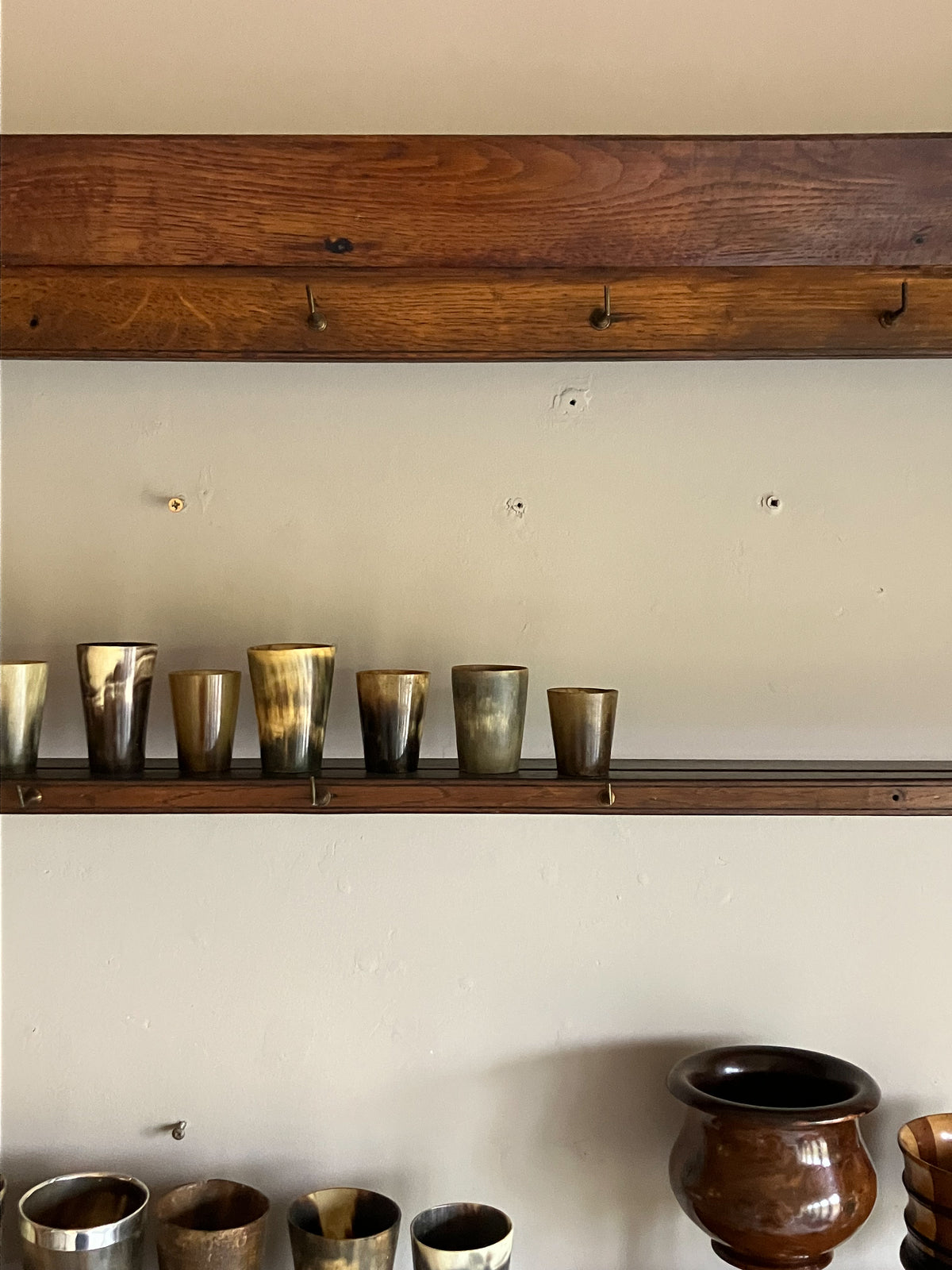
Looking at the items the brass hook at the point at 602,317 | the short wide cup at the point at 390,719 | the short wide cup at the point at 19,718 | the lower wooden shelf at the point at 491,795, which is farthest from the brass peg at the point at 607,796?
the short wide cup at the point at 19,718

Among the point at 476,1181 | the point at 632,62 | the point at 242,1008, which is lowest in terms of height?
the point at 476,1181

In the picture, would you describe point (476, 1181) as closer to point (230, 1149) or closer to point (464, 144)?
point (230, 1149)

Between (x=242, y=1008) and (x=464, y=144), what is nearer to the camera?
(x=464, y=144)

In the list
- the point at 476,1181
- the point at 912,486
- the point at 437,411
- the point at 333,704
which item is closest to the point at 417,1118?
the point at 476,1181

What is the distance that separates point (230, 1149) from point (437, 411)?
0.86 m

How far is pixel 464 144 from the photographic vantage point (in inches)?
37.0

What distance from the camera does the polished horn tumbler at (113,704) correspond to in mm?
1000

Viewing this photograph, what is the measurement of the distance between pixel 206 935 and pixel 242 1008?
0.09 m

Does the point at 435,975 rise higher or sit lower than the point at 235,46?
lower

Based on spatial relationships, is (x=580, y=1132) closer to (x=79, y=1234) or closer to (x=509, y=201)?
(x=79, y=1234)

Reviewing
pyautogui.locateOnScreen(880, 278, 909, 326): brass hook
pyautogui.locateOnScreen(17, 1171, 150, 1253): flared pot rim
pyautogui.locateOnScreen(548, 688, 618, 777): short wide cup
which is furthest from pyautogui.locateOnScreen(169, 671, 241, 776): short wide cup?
pyautogui.locateOnScreen(880, 278, 909, 326): brass hook

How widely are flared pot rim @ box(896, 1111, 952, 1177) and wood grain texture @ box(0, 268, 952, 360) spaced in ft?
2.62

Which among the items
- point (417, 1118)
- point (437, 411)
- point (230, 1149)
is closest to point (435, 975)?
point (417, 1118)

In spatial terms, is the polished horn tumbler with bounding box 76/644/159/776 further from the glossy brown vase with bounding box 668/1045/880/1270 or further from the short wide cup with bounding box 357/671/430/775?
the glossy brown vase with bounding box 668/1045/880/1270
